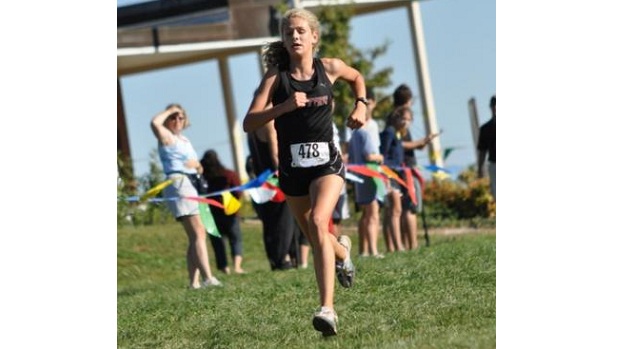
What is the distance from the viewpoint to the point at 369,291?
980 centimetres

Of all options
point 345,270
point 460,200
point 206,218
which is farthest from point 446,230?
point 345,270

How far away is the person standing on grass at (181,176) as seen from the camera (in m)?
12.7

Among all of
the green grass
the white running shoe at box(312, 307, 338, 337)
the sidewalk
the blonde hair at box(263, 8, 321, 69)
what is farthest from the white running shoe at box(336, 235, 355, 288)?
the sidewalk

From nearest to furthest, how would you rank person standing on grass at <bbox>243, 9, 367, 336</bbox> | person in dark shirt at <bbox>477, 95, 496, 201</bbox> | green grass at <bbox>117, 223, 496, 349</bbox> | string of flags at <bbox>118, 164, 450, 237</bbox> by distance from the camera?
green grass at <bbox>117, 223, 496, 349</bbox> → person standing on grass at <bbox>243, 9, 367, 336</bbox> → string of flags at <bbox>118, 164, 450, 237</bbox> → person in dark shirt at <bbox>477, 95, 496, 201</bbox>

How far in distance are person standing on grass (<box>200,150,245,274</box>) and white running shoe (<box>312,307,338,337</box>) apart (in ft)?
26.8

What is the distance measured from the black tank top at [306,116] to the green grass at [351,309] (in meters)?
1.07

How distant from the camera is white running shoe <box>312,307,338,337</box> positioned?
7695 millimetres

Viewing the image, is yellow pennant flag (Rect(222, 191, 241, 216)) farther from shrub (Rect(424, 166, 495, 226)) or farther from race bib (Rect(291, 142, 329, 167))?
Answer: shrub (Rect(424, 166, 495, 226))

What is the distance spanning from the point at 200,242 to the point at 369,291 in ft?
11.0

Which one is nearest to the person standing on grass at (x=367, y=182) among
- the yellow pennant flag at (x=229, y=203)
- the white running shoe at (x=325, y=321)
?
the yellow pennant flag at (x=229, y=203)

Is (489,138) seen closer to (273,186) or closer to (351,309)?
(273,186)

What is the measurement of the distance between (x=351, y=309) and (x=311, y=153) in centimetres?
136
